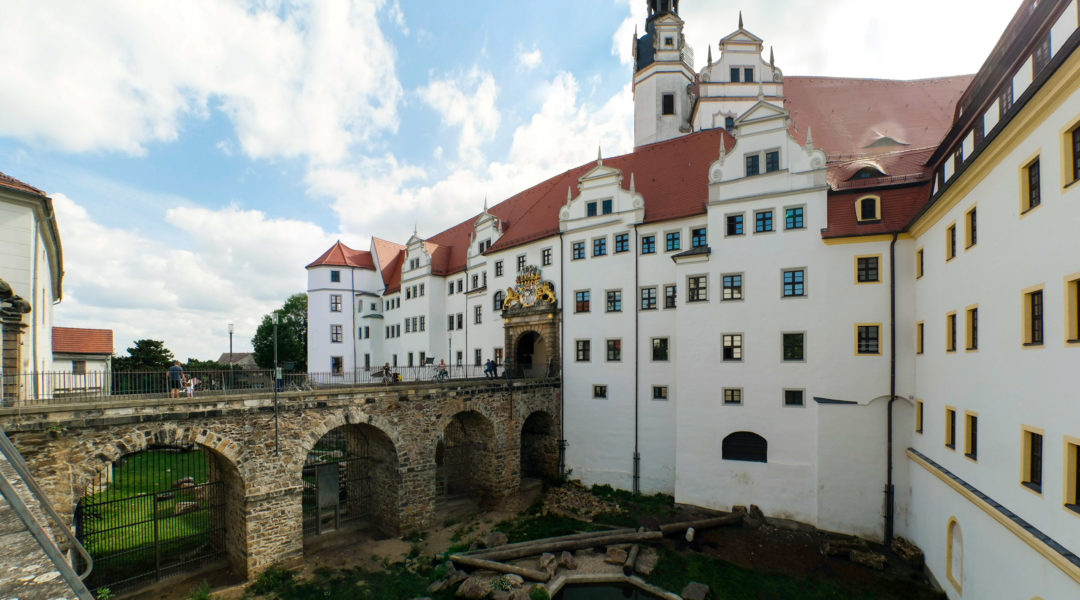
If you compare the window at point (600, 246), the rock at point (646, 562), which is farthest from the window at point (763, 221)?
the rock at point (646, 562)

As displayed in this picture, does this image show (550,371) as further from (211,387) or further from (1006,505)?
(1006,505)

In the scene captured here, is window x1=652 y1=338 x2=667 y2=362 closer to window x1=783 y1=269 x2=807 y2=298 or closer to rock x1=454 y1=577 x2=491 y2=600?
window x1=783 y1=269 x2=807 y2=298

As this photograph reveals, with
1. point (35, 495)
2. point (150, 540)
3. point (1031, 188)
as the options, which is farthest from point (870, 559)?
point (150, 540)

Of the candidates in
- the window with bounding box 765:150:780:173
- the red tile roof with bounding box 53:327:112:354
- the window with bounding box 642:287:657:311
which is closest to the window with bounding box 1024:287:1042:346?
the window with bounding box 765:150:780:173

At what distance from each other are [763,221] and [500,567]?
1520 centimetres

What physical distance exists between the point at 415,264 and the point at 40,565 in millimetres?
33950

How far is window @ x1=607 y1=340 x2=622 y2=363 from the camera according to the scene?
2317cm

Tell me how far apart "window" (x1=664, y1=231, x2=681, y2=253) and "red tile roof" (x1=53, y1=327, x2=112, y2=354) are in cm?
3986

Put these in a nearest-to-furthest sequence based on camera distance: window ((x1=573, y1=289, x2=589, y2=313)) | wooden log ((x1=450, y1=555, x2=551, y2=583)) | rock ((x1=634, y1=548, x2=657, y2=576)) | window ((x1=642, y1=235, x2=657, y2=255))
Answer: wooden log ((x1=450, y1=555, x2=551, y2=583)) < rock ((x1=634, y1=548, x2=657, y2=576)) < window ((x1=642, y1=235, x2=657, y2=255)) < window ((x1=573, y1=289, x2=589, y2=313))

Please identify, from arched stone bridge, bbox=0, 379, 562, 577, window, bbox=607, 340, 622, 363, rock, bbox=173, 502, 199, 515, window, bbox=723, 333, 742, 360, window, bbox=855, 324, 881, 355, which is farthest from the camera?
window, bbox=607, 340, 622, 363

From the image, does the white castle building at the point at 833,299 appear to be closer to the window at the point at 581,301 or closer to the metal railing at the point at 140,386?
the window at the point at 581,301

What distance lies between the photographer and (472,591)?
46.1 feet

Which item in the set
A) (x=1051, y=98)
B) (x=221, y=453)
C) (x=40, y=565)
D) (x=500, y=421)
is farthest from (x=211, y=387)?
(x=1051, y=98)

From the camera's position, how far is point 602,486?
23094 millimetres
